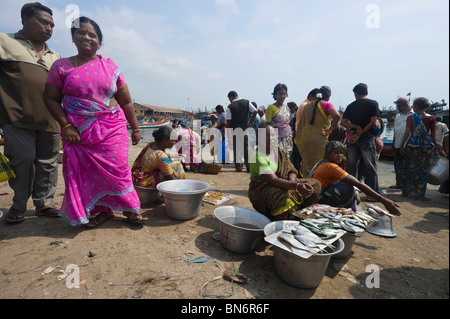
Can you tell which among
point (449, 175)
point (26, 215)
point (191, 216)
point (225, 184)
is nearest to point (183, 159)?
point (225, 184)

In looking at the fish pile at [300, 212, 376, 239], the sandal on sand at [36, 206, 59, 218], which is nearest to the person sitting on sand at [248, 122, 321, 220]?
the fish pile at [300, 212, 376, 239]

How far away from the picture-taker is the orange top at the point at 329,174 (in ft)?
8.98

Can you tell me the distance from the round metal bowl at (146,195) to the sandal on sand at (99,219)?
66 cm

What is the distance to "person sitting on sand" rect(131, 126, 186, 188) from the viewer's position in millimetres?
3307

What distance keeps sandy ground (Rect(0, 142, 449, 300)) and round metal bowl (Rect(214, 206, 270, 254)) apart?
3.8 inches

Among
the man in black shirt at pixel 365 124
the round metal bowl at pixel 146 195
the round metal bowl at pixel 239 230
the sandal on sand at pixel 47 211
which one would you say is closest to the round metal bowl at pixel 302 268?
the round metal bowl at pixel 239 230

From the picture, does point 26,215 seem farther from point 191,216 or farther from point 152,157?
point 191,216

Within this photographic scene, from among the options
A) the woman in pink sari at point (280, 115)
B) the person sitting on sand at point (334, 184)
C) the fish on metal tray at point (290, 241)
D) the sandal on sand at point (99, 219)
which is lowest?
the sandal on sand at point (99, 219)

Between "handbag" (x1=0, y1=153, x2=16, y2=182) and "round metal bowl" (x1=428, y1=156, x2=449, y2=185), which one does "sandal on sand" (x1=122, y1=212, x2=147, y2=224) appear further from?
"round metal bowl" (x1=428, y1=156, x2=449, y2=185)

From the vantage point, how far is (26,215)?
2.90 meters

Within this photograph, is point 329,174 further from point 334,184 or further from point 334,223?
point 334,223

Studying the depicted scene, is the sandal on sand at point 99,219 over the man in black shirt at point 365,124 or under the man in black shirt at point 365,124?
under

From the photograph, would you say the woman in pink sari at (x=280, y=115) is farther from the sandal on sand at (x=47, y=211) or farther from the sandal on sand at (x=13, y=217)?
the sandal on sand at (x=13, y=217)

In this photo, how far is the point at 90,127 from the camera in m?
2.39
